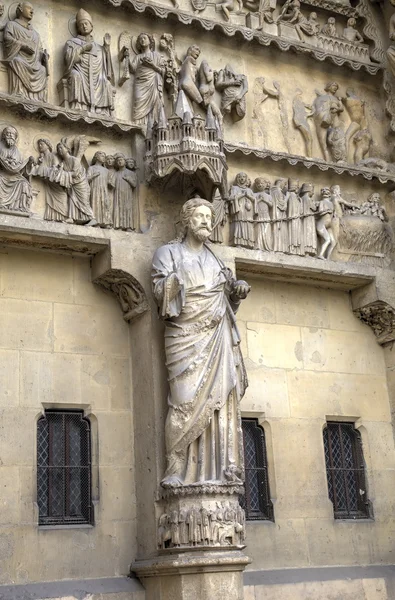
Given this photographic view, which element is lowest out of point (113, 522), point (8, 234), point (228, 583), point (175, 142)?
point (228, 583)

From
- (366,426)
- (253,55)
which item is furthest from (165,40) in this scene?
(366,426)

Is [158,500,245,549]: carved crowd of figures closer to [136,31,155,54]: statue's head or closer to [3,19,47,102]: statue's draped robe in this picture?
[3,19,47,102]: statue's draped robe

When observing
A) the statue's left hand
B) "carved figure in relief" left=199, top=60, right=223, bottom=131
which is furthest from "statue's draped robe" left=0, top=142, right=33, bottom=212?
"carved figure in relief" left=199, top=60, right=223, bottom=131

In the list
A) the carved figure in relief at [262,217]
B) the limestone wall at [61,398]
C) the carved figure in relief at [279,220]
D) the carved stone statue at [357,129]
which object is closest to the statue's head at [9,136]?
the limestone wall at [61,398]

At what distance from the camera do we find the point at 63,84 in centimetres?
1004

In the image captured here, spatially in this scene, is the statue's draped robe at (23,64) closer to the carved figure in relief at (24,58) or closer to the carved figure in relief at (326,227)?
the carved figure in relief at (24,58)

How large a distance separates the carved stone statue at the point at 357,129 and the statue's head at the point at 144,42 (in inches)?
115

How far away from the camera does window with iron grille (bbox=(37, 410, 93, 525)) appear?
9.18 metres

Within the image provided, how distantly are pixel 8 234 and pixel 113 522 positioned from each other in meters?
3.08

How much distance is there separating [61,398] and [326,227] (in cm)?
398

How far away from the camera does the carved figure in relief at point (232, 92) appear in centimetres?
1109

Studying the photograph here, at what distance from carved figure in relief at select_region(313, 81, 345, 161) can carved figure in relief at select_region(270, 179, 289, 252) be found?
108 cm

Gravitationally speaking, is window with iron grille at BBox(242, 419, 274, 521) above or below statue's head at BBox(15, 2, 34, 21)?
below

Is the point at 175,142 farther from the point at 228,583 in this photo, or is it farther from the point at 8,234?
the point at 228,583
